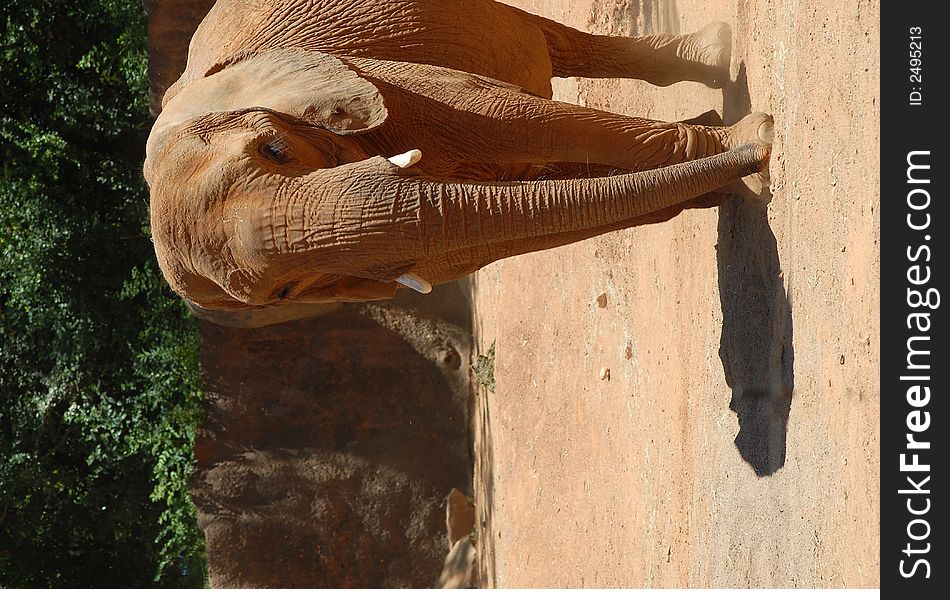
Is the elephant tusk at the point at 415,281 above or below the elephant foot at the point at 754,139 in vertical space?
below

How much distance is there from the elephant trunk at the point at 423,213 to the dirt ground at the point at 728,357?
51 cm

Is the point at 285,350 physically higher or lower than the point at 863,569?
higher

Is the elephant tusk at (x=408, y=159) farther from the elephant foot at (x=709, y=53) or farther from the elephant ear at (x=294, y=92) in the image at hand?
the elephant foot at (x=709, y=53)

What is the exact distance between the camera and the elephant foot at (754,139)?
3.24 meters

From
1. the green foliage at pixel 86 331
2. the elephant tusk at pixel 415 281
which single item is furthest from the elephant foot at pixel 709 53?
the green foliage at pixel 86 331

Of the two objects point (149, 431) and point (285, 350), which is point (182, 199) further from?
point (149, 431)

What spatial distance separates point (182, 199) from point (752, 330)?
6.06 feet

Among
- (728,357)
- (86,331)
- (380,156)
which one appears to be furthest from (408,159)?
(86,331)

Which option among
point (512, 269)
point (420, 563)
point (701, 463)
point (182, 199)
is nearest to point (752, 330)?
point (701, 463)

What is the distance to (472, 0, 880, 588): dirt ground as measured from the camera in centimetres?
276

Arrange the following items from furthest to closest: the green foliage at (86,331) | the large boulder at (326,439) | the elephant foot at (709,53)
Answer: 1. the green foliage at (86,331)
2. the large boulder at (326,439)
3. the elephant foot at (709,53)

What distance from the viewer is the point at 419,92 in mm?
3076

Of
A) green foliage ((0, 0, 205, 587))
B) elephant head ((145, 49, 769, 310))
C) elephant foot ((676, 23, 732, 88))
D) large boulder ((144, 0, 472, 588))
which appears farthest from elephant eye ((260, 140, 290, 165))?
green foliage ((0, 0, 205, 587))
